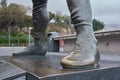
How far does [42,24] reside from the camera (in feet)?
9.55

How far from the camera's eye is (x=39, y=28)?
115 inches

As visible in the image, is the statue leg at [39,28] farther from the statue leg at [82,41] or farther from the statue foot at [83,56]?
the statue foot at [83,56]

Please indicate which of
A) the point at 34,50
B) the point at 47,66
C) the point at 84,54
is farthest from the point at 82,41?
the point at 34,50

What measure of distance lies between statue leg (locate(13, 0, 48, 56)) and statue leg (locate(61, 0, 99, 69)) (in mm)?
931

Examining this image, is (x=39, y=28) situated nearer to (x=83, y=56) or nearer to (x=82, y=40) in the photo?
(x=82, y=40)

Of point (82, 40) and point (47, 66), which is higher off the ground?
point (82, 40)

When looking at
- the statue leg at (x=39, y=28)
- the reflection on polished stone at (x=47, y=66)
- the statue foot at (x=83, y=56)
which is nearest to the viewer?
the reflection on polished stone at (x=47, y=66)

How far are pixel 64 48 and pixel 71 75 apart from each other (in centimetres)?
880

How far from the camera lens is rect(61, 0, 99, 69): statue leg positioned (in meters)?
1.67

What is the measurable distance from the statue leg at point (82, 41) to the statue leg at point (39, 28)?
36.6 inches

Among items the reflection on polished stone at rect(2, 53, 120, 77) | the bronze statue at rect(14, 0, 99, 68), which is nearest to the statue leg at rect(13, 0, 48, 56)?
the reflection on polished stone at rect(2, 53, 120, 77)

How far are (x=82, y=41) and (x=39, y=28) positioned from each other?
3.85 feet

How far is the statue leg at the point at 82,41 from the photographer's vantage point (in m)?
1.67

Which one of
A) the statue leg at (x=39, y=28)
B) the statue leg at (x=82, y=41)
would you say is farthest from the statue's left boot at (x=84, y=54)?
the statue leg at (x=39, y=28)
